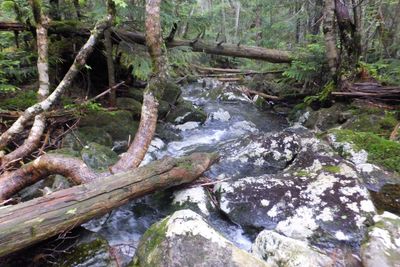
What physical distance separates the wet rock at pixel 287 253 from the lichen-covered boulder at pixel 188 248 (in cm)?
36

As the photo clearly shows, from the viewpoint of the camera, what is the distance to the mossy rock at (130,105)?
8.12m

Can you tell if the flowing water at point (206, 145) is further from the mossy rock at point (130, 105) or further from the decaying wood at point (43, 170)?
the mossy rock at point (130, 105)

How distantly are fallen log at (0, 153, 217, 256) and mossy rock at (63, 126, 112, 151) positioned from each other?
2518 mm

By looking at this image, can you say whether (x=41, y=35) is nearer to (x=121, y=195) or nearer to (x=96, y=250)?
(x=121, y=195)

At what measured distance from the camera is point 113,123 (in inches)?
288

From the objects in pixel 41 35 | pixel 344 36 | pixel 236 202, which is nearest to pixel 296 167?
pixel 236 202

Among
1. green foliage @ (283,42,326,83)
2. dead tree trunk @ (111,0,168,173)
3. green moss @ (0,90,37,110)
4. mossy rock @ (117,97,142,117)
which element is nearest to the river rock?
dead tree trunk @ (111,0,168,173)

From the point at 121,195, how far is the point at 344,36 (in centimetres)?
699

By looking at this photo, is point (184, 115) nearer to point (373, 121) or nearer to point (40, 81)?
point (40, 81)

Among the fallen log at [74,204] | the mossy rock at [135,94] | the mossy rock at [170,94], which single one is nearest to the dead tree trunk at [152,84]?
the fallen log at [74,204]

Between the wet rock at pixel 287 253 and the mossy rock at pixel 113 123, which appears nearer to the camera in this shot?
the wet rock at pixel 287 253

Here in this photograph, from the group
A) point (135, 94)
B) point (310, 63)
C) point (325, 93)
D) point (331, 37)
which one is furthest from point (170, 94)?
point (331, 37)

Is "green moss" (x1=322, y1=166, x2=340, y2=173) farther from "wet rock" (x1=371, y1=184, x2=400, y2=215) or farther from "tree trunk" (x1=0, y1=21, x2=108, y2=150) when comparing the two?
"tree trunk" (x1=0, y1=21, x2=108, y2=150)

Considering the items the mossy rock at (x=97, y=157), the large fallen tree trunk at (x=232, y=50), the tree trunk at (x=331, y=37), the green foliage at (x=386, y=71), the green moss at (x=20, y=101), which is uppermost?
the tree trunk at (x=331, y=37)
